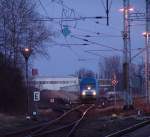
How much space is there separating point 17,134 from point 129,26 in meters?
26.3

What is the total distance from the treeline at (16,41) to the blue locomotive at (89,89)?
14.8 metres

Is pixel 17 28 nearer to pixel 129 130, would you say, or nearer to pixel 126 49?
pixel 126 49

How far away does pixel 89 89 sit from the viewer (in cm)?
7506

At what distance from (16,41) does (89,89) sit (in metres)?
19.9

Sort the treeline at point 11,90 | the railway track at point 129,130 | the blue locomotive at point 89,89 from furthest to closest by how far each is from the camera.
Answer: the blue locomotive at point 89,89 → the treeline at point 11,90 → the railway track at point 129,130

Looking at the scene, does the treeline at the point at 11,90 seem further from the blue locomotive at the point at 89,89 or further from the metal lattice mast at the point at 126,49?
the blue locomotive at the point at 89,89

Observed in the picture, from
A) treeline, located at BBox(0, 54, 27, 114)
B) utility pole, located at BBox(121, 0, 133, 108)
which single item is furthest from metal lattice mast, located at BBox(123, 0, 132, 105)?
treeline, located at BBox(0, 54, 27, 114)

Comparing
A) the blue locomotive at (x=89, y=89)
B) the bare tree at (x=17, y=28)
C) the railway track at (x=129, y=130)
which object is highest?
the bare tree at (x=17, y=28)

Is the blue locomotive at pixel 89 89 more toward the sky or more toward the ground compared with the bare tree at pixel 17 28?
more toward the ground

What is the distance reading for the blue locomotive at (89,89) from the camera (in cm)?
7425

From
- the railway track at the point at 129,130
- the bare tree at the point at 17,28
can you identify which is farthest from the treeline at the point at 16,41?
the railway track at the point at 129,130

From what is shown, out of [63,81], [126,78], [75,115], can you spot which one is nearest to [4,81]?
[75,115]

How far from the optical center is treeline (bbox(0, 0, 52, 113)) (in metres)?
48.8

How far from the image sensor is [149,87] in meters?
63.1
